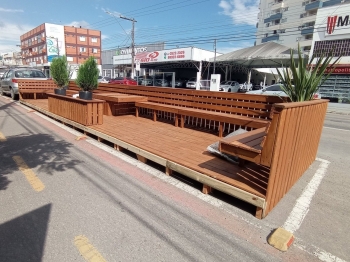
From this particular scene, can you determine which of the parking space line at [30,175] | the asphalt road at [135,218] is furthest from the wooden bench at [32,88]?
the asphalt road at [135,218]

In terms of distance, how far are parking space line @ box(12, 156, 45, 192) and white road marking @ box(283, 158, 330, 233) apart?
350 centimetres

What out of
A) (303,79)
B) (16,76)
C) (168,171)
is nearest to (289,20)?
(16,76)

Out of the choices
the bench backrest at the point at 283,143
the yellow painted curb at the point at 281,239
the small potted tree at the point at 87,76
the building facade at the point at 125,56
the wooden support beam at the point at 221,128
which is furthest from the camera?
the building facade at the point at 125,56

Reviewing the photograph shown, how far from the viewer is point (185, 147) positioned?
14.5 feet

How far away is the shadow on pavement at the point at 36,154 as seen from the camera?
395 cm

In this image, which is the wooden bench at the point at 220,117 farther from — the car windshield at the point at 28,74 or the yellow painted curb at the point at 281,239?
the car windshield at the point at 28,74

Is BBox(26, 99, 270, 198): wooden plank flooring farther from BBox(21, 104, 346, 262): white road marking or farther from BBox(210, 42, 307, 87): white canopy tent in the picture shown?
BBox(210, 42, 307, 87): white canopy tent

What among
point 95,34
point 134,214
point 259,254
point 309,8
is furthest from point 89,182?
point 95,34

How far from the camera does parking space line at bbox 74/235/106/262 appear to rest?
205 centimetres

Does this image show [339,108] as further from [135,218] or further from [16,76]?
[16,76]

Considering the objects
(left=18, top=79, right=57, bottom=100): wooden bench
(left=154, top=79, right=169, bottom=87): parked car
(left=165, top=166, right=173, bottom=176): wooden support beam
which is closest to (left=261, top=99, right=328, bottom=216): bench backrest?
(left=165, top=166, right=173, bottom=176): wooden support beam

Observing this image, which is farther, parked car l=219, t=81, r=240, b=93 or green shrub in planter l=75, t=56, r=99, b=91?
parked car l=219, t=81, r=240, b=93

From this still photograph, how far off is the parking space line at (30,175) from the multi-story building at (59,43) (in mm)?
60525

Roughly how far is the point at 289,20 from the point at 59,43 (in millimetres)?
63371
